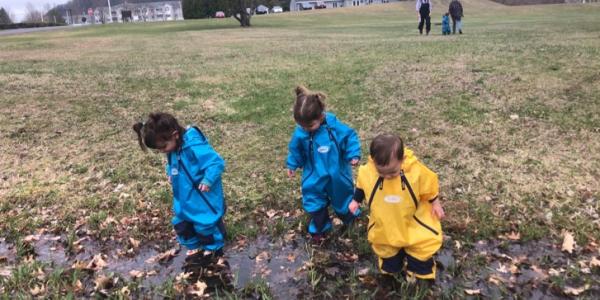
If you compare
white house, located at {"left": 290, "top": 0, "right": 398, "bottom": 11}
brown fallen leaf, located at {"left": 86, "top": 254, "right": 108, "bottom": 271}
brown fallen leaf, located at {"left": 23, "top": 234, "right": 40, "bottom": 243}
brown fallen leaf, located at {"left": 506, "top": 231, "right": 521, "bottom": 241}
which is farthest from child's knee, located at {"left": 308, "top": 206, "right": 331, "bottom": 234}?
white house, located at {"left": 290, "top": 0, "right": 398, "bottom": 11}

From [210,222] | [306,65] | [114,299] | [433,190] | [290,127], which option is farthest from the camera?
[306,65]

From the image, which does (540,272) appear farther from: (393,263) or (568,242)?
(393,263)

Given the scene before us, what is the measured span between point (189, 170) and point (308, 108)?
107 centimetres

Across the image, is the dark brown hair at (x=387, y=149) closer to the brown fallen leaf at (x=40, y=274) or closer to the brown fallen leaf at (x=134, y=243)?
the brown fallen leaf at (x=134, y=243)

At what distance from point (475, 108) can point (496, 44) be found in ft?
24.0

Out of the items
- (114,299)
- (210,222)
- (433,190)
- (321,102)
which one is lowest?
(114,299)

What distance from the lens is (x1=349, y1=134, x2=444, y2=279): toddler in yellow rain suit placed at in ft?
10.3

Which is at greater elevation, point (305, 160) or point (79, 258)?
point (305, 160)

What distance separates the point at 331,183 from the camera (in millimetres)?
4070

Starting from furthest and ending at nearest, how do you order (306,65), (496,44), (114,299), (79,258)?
1. (496,44)
2. (306,65)
3. (79,258)
4. (114,299)

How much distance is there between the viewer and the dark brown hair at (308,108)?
12.3ft

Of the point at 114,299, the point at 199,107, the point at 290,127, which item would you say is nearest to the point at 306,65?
the point at 199,107

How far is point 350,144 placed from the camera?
13.0 ft

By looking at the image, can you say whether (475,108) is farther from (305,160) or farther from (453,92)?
(305,160)
